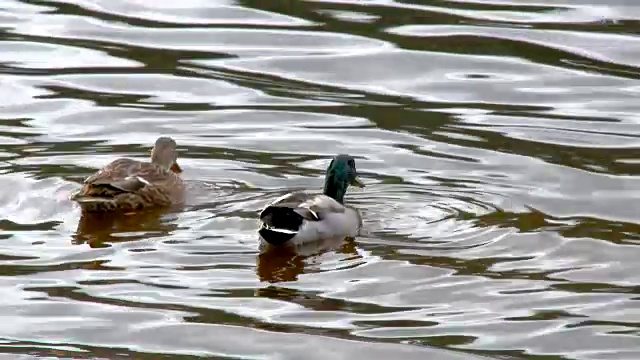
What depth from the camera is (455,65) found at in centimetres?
1830

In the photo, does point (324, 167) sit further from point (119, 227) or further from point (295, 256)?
point (295, 256)

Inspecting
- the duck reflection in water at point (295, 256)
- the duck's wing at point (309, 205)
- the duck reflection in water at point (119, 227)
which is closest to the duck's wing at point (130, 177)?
the duck reflection in water at point (119, 227)

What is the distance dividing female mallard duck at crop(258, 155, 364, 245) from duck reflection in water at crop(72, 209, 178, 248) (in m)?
0.98

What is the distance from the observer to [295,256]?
39.7 ft

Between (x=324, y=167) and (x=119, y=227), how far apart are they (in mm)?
2192

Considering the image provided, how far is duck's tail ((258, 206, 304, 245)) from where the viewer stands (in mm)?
11898

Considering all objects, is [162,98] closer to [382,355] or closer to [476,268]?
[476,268]

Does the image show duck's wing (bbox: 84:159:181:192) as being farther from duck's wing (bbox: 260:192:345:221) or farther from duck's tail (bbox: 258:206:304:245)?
duck's tail (bbox: 258:206:304:245)

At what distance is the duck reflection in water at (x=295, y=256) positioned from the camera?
37.8 feet

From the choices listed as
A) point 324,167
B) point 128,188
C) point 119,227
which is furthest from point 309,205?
point 324,167

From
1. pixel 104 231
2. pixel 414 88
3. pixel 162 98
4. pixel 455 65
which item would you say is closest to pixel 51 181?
pixel 104 231

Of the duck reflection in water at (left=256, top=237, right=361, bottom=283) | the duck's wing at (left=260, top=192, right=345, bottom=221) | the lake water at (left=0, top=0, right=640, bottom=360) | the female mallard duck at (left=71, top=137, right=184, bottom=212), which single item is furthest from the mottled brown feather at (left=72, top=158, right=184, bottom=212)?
the duck reflection in water at (left=256, top=237, right=361, bottom=283)

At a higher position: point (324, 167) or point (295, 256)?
point (324, 167)

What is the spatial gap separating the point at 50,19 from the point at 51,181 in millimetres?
6927
